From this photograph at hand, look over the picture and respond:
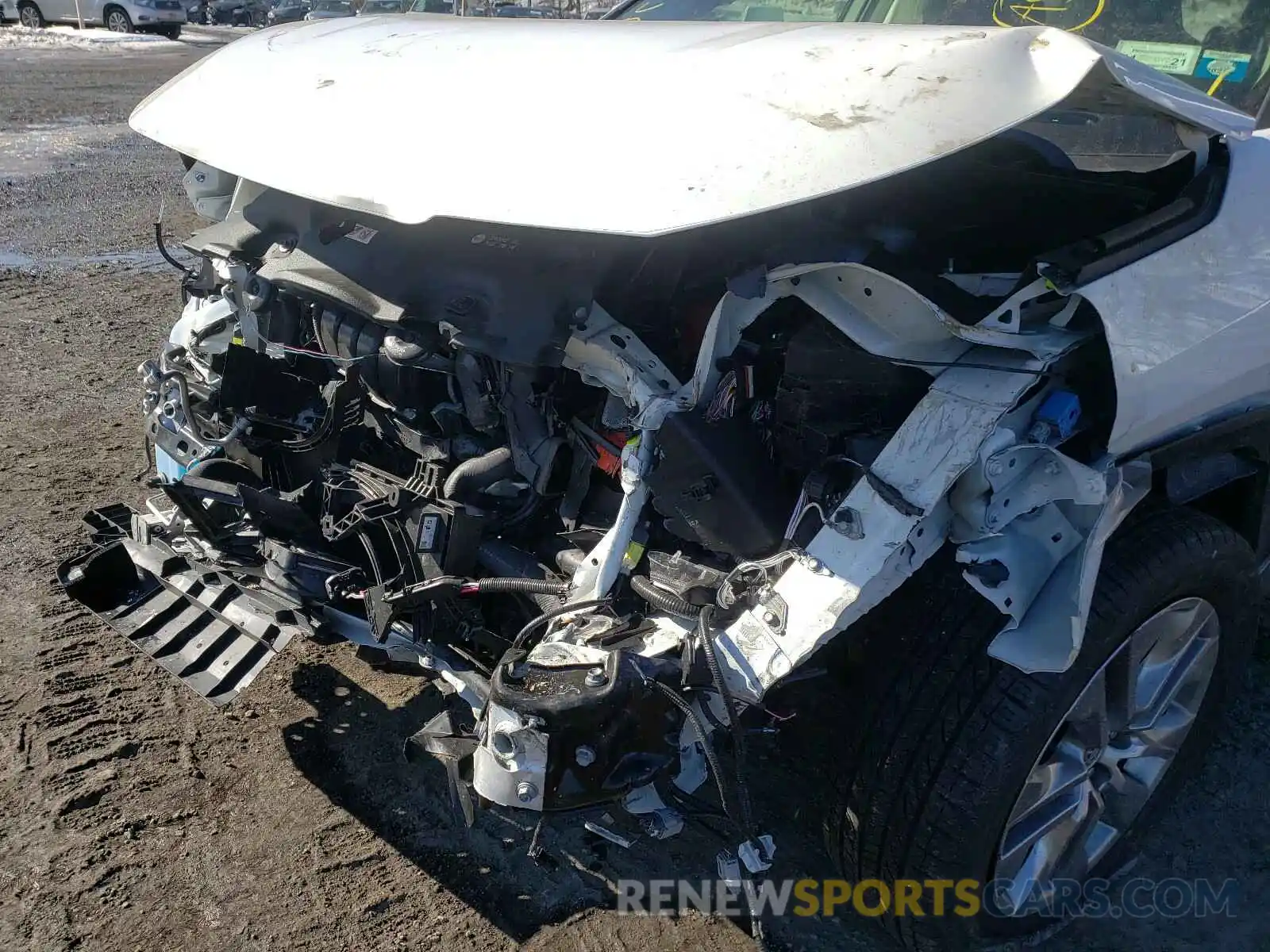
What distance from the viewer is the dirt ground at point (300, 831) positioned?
8.07 ft

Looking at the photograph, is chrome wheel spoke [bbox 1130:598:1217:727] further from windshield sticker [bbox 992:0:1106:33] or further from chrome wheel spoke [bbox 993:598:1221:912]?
windshield sticker [bbox 992:0:1106:33]

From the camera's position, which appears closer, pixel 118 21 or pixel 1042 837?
pixel 1042 837

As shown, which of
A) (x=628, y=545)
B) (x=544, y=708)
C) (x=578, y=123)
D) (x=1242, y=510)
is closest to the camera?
(x=544, y=708)

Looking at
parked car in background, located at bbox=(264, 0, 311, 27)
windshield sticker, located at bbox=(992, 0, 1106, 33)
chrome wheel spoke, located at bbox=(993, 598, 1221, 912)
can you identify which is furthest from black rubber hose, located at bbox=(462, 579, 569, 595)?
parked car in background, located at bbox=(264, 0, 311, 27)

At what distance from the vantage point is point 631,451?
7.50 feet

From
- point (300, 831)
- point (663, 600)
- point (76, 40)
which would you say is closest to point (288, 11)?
point (76, 40)

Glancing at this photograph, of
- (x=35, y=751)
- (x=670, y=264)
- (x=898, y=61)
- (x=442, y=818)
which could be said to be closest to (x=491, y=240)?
(x=670, y=264)

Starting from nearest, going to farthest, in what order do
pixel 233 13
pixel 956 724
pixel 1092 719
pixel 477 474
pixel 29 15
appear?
pixel 956 724, pixel 1092 719, pixel 477 474, pixel 29 15, pixel 233 13

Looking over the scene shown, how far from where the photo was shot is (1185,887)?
8.86 ft

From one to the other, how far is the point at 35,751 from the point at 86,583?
0.51 metres

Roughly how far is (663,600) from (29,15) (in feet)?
90.4

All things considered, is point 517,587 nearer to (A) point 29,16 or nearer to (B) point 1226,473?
(B) point 1226,473

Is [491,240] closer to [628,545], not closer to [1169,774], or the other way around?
[628,545]

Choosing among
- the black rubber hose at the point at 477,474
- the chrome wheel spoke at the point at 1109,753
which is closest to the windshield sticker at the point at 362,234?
the black rubber hose at the point at 477,474
